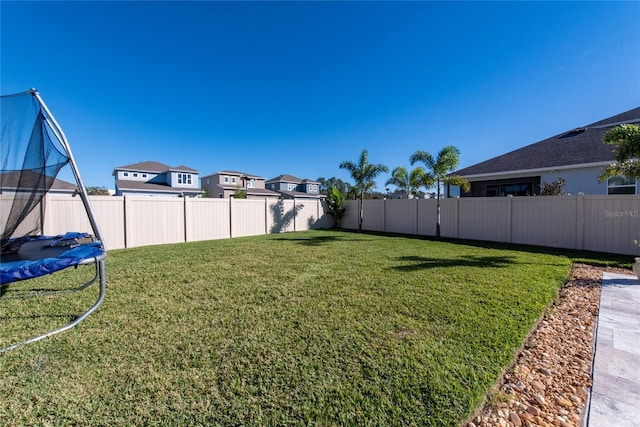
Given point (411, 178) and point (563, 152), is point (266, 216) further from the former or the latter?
point (563, 152)

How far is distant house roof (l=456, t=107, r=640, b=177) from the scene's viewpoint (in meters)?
11.3

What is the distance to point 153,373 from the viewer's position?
7.13 ft

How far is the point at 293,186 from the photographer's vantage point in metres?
41.0

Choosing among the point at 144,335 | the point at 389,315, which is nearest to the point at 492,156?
the point at 389,315

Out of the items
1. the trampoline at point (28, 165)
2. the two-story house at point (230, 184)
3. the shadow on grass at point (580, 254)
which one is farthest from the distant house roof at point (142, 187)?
the shadow on grass at point (580, 254)

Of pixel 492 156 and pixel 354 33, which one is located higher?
pixel 354 33

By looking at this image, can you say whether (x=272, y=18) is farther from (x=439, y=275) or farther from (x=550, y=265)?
(x=550, y=265)

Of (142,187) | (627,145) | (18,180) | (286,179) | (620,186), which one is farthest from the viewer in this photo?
(286,179)

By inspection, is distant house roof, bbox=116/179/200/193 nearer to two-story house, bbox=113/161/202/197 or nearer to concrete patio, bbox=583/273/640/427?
two-story house, bbox=113/161/202/197

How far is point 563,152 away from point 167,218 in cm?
1939

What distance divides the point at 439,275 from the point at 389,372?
364cm

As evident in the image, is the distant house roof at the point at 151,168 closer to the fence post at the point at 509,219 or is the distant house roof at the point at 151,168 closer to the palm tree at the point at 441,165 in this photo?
the palm tree at the point at 441,165

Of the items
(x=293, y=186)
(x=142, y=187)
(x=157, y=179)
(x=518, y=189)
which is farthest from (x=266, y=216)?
(x=293, y=186)

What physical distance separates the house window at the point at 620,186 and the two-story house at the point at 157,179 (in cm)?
3235
